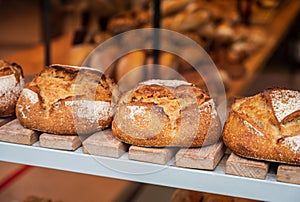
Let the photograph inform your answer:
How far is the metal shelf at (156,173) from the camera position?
111 centimetres

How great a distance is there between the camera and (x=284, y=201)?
1092 millimetres

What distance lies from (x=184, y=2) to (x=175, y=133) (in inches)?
98.2

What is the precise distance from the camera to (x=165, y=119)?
3.90 feet

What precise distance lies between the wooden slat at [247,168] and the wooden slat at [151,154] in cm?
13

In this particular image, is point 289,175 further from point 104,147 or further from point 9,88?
point 9,88

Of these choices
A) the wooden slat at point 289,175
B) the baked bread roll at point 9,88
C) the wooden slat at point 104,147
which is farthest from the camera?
the baked bread roll at point 9,88

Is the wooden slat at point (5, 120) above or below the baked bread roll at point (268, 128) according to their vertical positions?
below

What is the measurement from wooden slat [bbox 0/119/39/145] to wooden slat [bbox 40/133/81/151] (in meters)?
0.03

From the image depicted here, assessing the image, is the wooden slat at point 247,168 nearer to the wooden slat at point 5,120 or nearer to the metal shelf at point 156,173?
the metal shelf at point 156,173

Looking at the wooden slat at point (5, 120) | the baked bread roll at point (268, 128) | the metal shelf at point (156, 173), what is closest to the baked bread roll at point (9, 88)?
the wooden slat at point (5, 120)

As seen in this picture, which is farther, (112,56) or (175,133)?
(112,56)

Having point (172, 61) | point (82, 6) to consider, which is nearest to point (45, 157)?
point (172, 61)

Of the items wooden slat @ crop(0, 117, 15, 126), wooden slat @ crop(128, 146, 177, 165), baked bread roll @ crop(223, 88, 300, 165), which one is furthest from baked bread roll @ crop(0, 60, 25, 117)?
baked bread roll @ crop(223, 88, 300, 165)

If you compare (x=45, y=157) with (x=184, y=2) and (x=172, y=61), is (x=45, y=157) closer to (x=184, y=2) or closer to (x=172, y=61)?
(x=172, y=61)
